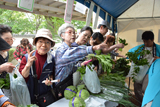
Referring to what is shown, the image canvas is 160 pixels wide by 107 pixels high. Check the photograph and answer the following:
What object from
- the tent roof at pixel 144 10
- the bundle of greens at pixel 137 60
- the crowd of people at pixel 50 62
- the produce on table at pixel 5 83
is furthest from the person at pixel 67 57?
the tent roof at pixel 144 10

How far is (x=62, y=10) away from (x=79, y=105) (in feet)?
9.36

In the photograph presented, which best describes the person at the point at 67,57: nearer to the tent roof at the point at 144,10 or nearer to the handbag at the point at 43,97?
the handbag at the point at 43,97

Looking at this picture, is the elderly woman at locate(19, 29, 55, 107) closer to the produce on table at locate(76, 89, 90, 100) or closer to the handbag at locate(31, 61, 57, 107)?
the handbag at locate(31, 61, 57, 107)

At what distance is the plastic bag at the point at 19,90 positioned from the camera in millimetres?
1386

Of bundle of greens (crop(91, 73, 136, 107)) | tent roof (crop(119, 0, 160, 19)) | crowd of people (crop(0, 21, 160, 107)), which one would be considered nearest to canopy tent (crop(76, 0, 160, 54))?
tent roof (crop(119, 0, 160, 19))

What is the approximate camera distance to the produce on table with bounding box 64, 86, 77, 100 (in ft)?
5.38

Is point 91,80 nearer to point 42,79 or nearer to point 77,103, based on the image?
point 77,103

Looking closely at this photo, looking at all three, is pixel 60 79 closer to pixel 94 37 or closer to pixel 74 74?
pixel 74 74

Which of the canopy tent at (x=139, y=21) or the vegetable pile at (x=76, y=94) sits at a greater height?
the canopy tent at (x=139, y=21)

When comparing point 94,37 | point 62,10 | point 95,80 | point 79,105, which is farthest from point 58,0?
point 79,105

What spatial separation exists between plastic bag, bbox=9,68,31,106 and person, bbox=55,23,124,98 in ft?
1.38

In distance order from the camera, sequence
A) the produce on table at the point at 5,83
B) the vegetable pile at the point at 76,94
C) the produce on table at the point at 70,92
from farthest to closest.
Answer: the produce on table at the point at 70,92
the vegetable pile at the point at 76,94
the produce on table at the point at 5,83

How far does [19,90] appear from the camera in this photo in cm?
141

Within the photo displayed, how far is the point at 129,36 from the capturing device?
5301 millimetres
